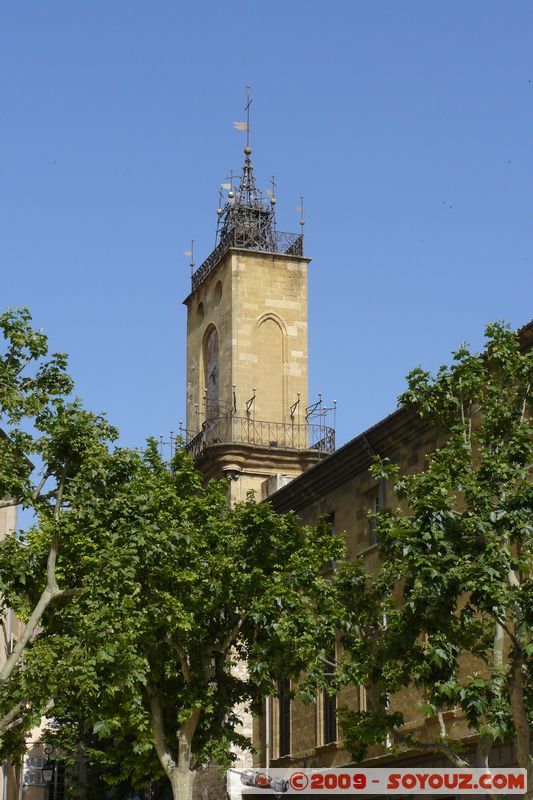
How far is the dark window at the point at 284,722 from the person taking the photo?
44.5m

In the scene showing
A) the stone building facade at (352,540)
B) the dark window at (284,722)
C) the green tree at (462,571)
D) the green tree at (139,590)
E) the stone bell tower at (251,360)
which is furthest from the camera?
the stone bell tower at (251,360)

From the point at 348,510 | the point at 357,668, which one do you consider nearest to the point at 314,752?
the point at 348,510

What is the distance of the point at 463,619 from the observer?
2306 cm

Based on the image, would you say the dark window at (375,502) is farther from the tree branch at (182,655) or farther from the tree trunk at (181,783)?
the tree trunk at (181,783)

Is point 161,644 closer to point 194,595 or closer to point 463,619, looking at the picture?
point 194,595

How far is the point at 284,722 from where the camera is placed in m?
45.1

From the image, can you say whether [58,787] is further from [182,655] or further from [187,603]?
[187,603]

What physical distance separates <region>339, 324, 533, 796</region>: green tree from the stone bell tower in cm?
2637

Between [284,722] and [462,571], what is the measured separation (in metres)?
23.9

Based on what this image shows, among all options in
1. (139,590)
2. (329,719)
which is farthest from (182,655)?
(329,719)

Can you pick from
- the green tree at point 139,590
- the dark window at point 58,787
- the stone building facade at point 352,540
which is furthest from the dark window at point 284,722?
the dark window at point 58,787

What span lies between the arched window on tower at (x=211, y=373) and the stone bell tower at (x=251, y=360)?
0.04 metres

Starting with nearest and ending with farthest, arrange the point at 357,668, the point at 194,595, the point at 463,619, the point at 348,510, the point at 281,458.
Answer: the point at 463,619 → the point at 357,668 → the point at 194,595 → the point at 348,510 → the point at 281,458

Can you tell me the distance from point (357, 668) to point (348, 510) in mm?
15540
